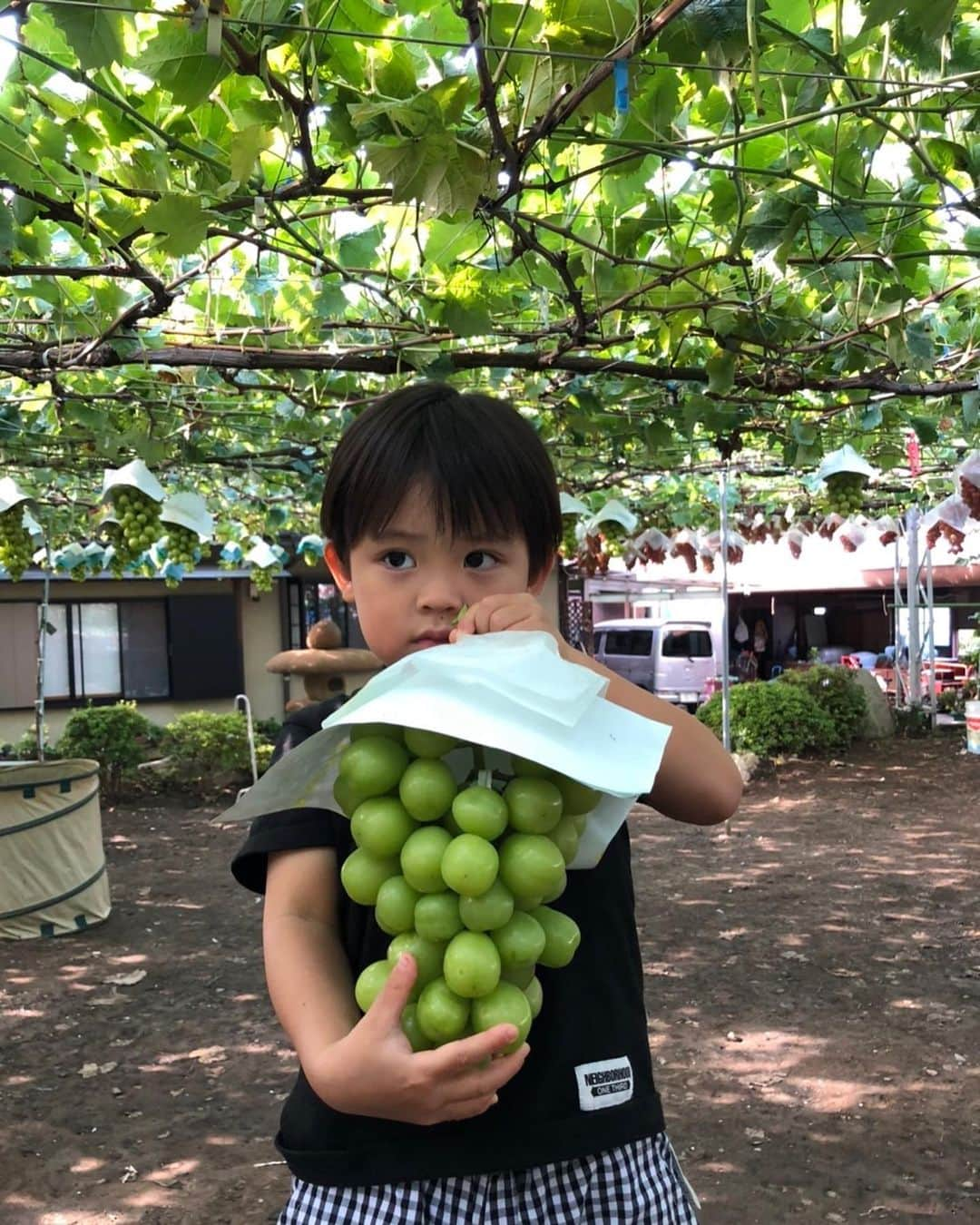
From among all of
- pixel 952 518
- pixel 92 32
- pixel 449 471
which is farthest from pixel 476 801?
pixel 952 518

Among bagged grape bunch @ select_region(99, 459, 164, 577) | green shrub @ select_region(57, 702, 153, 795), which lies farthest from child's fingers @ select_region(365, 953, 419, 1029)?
green shrub @ select_region(57, 702, 153, 795)

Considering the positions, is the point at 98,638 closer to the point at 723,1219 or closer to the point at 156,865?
the point at 156,865

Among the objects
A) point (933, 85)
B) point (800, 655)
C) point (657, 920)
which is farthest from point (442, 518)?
point (800, 655)

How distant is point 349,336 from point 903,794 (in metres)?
7.55

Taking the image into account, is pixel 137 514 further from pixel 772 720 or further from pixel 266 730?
pixel 772 720

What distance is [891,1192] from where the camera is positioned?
3.14 m

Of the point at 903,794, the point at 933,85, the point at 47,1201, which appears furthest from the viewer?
the point at 903,794

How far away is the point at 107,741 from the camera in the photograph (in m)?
10.8

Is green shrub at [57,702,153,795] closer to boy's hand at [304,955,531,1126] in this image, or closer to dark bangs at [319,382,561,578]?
dark bangs at [319,382,561,578]

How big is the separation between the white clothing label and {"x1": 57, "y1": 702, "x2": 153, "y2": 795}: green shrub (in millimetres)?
10375

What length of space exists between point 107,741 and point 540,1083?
412 inches

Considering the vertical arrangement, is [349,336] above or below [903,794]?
above

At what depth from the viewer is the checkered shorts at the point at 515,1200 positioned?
1.17 m

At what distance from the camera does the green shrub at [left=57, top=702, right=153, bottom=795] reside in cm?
1069
